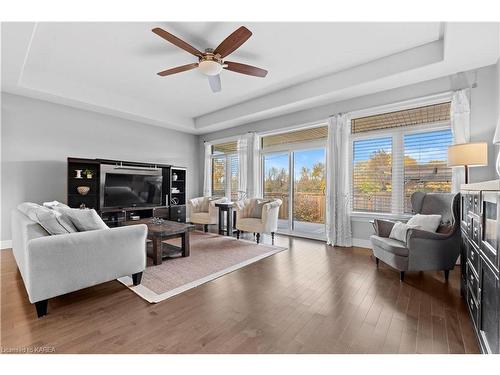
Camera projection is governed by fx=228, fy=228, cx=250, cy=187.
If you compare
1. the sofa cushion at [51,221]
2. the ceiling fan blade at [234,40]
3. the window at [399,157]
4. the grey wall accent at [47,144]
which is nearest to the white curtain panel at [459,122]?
the window at [399,157]

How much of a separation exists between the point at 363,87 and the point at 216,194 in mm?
4685

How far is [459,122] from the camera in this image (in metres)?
3.17

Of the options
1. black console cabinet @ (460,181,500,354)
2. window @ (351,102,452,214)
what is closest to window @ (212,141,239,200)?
window @ (351,102,452,214)

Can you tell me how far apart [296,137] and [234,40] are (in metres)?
3.11

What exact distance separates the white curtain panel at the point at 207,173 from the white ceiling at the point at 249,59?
6.35 feet

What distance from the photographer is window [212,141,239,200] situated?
6.49 m

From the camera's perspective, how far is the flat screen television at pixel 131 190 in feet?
16.1

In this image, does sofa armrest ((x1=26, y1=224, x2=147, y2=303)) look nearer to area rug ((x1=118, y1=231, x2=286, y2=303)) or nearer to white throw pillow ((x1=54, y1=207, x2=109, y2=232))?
white throw pillow ((x1=54, y1=207, x2=109, y2=232))

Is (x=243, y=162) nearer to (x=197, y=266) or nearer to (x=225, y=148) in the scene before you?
(x=225, y=148)

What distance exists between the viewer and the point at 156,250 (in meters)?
3.10

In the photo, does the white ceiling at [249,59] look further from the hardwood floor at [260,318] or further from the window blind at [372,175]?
the hardwood floor at [260,318]

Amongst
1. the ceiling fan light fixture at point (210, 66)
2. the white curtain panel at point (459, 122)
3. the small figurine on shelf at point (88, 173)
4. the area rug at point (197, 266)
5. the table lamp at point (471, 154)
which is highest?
the ceiling fan light fixture at point (210, 66)

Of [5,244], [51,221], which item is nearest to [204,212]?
[5,244]
